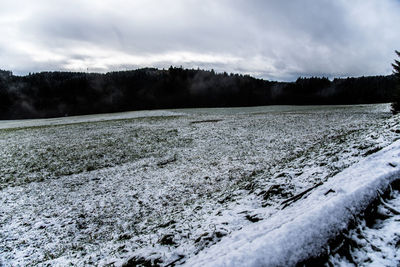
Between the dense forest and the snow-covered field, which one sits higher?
the dense forest

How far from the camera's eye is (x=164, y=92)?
98.8 meters

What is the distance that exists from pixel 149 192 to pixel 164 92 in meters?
91.1

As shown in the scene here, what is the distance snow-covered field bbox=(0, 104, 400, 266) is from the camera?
6.39 m

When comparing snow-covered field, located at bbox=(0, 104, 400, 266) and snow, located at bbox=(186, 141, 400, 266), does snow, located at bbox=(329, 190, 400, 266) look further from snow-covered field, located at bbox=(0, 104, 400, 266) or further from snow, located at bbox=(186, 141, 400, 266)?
snow-covered field, located at bbox=(0, 104, 400, 266)

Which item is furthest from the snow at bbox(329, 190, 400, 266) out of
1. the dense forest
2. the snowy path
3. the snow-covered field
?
the dense forest

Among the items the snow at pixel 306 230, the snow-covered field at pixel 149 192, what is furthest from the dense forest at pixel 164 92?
the snow at pixel 306 230

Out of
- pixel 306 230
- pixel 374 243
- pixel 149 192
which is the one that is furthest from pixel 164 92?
pixel 374 243

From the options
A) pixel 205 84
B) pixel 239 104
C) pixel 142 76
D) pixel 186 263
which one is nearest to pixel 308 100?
pixel 239 104

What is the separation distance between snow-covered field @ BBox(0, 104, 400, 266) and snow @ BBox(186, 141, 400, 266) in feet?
3.41

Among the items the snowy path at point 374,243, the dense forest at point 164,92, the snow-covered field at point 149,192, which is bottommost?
the snow-covered field at point 149,192

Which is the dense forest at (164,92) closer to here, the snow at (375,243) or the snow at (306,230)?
the snow at (306,230)

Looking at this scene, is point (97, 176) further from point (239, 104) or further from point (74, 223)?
point (239, 104)

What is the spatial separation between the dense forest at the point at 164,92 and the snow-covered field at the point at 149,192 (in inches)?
2721

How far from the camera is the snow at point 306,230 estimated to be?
3.53m
